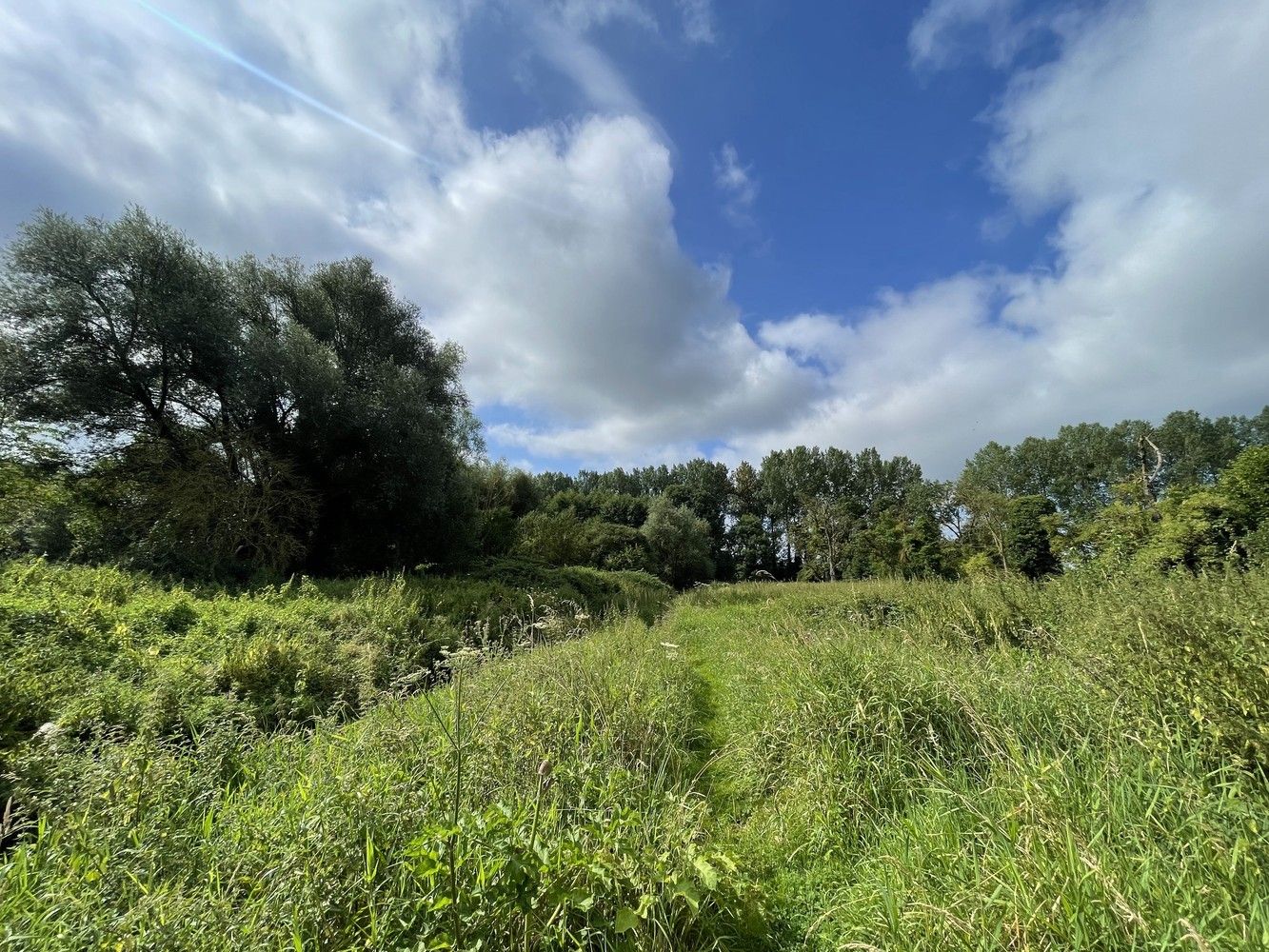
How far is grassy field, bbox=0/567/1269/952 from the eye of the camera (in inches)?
67.5

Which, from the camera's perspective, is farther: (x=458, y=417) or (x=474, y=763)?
(x=458, y=417)

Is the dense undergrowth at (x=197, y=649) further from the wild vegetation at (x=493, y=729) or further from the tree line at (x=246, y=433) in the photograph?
the tree line at (x=246, y=433)

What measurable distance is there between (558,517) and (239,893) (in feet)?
81.6

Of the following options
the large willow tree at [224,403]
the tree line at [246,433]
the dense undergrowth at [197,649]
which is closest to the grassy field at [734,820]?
the dense undergrowth at [197,649]

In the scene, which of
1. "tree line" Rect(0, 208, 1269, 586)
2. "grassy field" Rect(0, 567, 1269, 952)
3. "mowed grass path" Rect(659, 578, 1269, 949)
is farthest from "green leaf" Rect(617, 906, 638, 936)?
"tree line" Rect(0, 208, 1269, 586)

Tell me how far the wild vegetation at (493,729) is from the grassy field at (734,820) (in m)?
0.02

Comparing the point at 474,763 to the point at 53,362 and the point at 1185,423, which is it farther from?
the point at 1185,423

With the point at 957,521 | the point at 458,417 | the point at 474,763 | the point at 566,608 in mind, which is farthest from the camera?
the point at 957,521

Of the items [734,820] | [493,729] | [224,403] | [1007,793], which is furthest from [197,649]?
[224,403]

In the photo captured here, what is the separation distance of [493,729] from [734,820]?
1955 millimetres

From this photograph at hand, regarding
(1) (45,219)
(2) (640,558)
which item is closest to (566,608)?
(1) (45,219)

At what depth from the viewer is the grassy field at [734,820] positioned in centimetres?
171

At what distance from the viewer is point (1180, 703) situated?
286cm

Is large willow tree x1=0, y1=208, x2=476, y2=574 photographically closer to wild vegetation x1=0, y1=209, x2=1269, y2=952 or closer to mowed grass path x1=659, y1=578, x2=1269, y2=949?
wild vegetation x1=0, y1=209, x2=1269, y2=952
